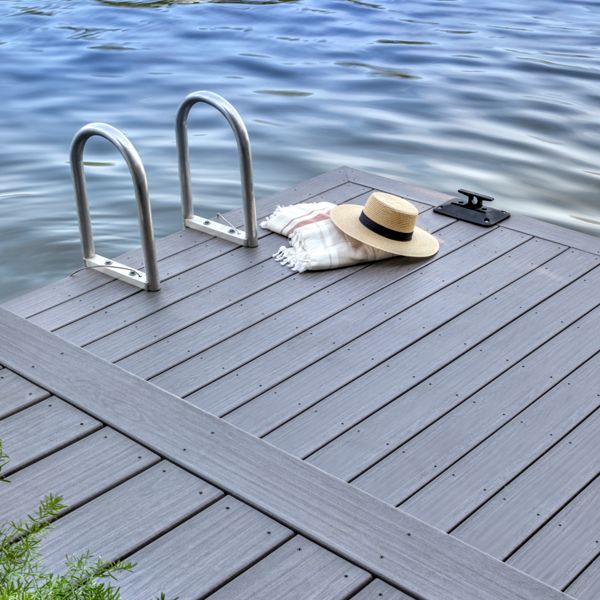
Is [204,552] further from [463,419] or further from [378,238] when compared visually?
[378,238]

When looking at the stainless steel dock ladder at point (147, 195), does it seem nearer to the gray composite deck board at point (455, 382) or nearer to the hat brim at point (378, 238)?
the hat brim at point (378, 238)

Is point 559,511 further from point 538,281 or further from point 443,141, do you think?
point 443,141

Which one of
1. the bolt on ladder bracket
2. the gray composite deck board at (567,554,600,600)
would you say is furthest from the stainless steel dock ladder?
the gray composite deck board at (567,554,600,600)

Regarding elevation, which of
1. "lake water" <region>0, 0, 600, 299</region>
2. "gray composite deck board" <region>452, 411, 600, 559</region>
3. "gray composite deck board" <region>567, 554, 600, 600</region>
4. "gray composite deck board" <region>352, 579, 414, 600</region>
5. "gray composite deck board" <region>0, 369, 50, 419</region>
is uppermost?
"gray composite deck board" <region>0, 369, 50, 419</region>

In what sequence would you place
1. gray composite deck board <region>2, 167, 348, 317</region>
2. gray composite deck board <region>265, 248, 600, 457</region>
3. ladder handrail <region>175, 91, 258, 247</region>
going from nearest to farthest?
gray composite deck board <region>265, 248, 600, 457</region>
gray composite deck board <region>2, 167, 348, 317</region>
ladder handrail <region>175, 91, 258, 247</region>

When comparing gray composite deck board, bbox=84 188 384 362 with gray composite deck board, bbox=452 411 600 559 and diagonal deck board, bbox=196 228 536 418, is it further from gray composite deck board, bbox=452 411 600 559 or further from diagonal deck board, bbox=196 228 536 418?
gray composite deck board, bbox=452 411 600 559

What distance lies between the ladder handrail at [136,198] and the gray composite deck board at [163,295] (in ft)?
0.25

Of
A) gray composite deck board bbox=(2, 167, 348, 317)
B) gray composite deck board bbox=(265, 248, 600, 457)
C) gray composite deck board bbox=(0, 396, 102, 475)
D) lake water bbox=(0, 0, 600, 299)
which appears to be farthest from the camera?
lake water bbox=(0, 0, 600, 299)

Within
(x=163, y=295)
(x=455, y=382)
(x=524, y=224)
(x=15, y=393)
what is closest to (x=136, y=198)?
(x=163, y=295)

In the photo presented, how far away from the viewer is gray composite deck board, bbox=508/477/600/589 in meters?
2.01

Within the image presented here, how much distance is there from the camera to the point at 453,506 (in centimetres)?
219

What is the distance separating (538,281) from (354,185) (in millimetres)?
1009

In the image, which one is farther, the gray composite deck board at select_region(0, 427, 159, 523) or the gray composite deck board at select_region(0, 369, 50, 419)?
the gray composite deck board at select_region(0, 369, 50, 419)

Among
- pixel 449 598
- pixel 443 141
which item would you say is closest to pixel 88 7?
pixel 443 141
